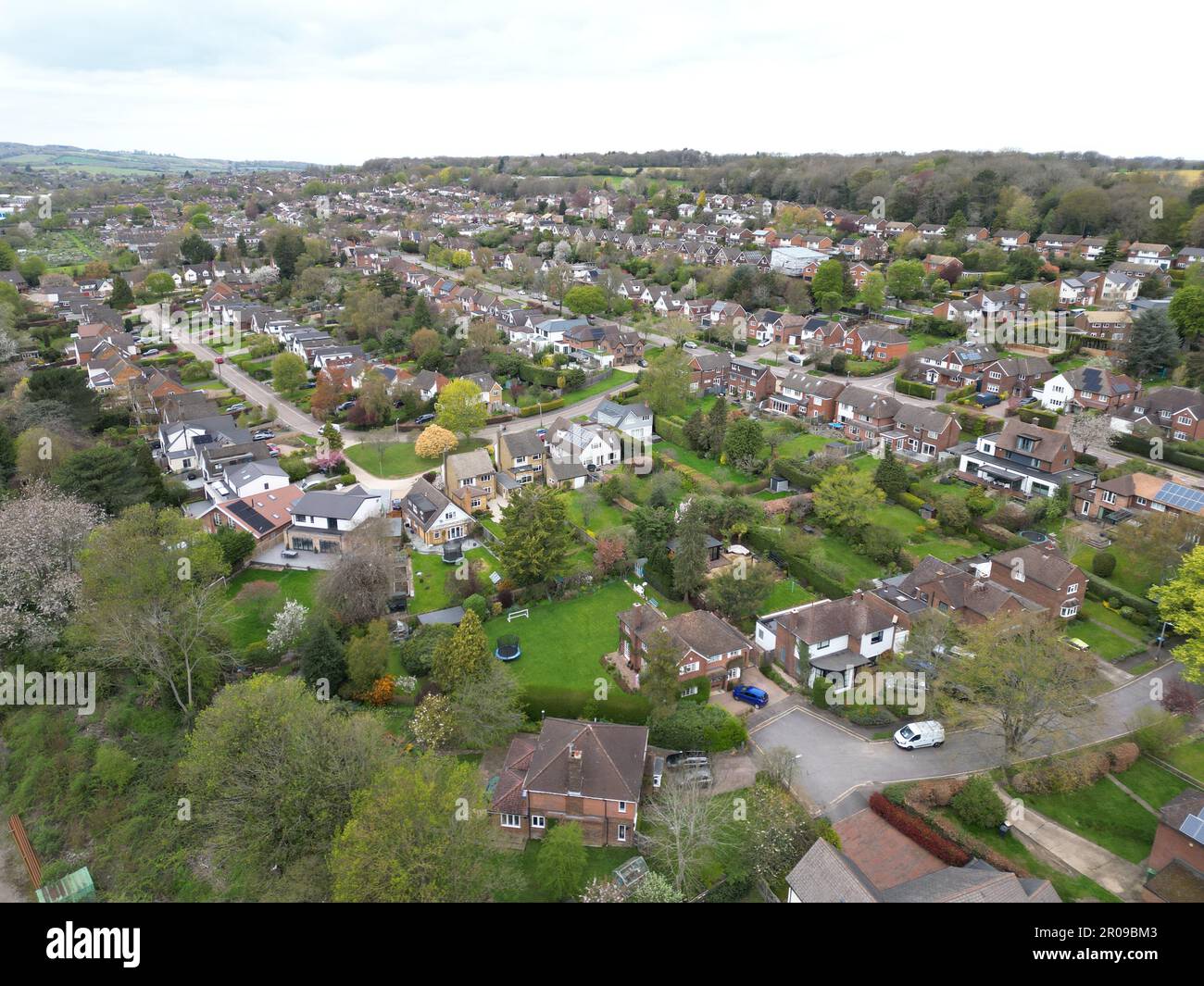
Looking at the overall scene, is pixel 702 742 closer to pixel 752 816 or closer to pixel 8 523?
pixel 752 816

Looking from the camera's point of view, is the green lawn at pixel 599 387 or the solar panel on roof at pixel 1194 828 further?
the green lawn at pixel 599 387

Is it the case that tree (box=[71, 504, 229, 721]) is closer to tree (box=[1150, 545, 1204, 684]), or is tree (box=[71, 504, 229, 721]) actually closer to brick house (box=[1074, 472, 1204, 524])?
tree (box=[1150, 545, 1204, 684])

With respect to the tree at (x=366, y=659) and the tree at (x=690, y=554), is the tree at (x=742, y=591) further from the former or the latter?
the tree at (x=366, y=659)

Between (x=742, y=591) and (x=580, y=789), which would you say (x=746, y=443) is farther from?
(x=580, y=789)

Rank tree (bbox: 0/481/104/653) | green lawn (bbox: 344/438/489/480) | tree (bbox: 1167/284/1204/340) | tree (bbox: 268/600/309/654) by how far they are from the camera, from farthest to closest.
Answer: tree (bbox: 1167/284/1204/340)
green lawn (bbox: 344/438/489/480)
tree (bbox: 268/600/309/654)
tree (bbox: 0/481/104/653)

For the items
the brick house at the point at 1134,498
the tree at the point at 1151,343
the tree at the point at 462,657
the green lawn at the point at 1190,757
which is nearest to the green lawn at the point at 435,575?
the tree at the point at 462,657

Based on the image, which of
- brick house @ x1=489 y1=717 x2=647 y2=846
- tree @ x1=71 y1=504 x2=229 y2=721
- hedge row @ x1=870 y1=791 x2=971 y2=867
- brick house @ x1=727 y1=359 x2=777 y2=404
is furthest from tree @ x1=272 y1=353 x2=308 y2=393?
hedge row @ x1=870 y1=791 x2=971 y2=867
